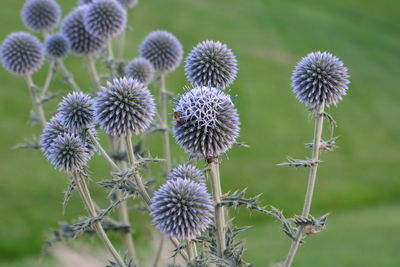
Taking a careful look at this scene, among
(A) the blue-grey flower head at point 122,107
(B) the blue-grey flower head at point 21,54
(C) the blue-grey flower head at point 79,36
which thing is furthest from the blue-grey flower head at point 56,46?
(A) the blue-grey flower head at point 122,107

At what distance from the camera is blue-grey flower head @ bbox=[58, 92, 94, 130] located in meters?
2.59

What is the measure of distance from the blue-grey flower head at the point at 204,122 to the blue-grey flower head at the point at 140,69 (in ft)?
4.72

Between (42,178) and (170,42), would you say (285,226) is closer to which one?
(170,42)

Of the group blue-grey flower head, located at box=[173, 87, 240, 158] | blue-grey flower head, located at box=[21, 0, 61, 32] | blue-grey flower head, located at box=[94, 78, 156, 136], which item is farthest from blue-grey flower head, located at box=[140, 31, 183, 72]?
blue-grey flower head, located at box=[173, 87, 240, 158]

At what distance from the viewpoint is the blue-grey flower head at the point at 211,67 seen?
301cm

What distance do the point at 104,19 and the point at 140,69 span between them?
0.64 metres

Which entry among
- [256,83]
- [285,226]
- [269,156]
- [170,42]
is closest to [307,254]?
[269,156]

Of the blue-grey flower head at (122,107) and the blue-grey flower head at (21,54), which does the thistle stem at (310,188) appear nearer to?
the blue-grey flower head at (122,107)

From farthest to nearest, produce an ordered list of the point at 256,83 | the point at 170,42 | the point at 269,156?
the point at 256,83
the point at 269,156
the point at 170,42

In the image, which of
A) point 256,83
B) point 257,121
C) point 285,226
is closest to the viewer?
point 285,226

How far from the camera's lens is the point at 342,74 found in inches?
121

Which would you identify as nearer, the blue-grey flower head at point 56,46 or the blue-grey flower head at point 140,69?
the blue-grey flower head at point 140,69

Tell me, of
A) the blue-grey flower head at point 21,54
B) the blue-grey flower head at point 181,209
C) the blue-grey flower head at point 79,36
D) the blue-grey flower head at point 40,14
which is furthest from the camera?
the blue-grey flower head at point 40,14

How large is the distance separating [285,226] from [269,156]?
11361mm
